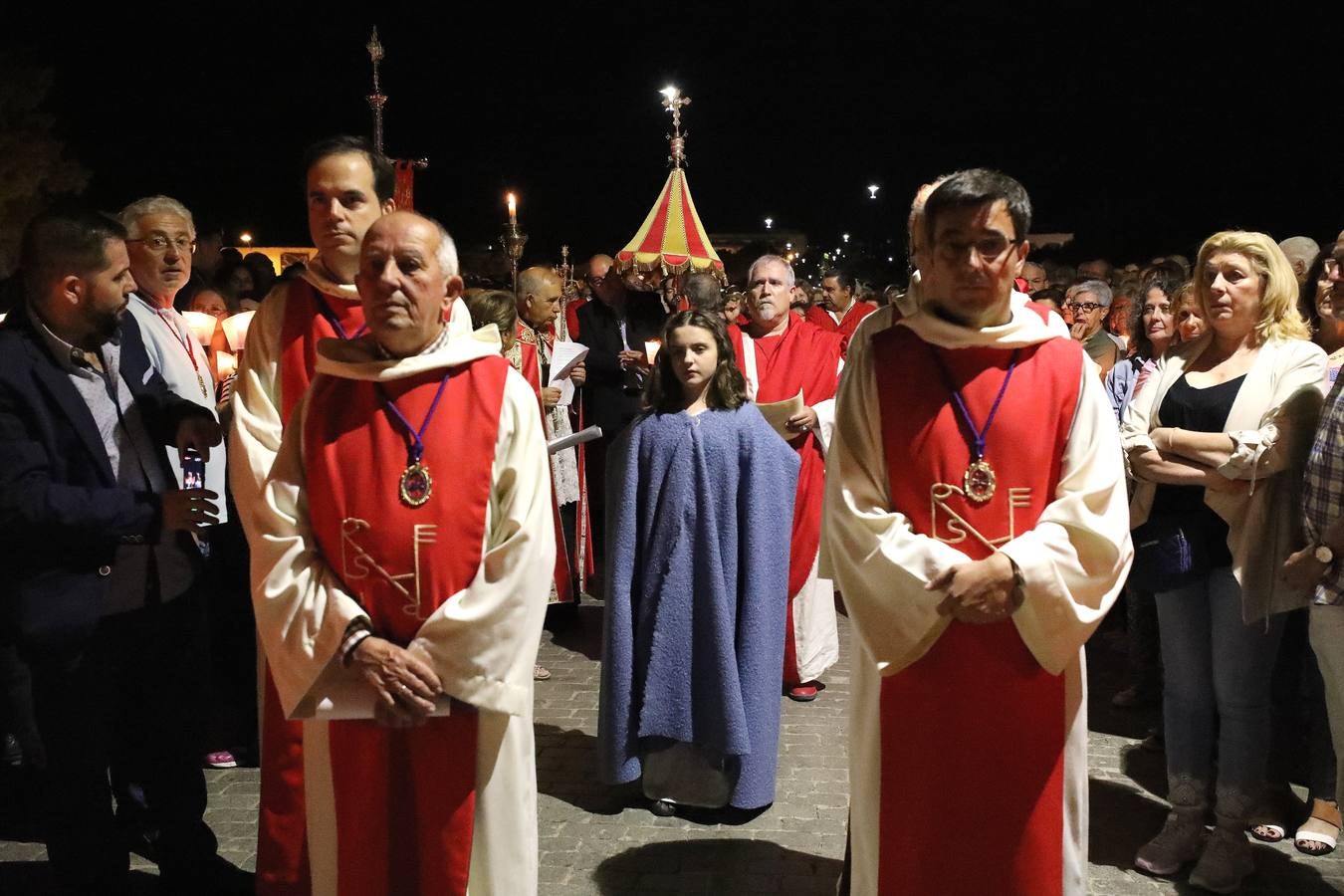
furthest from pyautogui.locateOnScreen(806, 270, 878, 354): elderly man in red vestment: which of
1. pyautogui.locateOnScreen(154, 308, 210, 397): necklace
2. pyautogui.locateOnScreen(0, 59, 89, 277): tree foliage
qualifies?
pyautogui.locateOnScreen(0, 59, 89, 277): tree foliage

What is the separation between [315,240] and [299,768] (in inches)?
66.0

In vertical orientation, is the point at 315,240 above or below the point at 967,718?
above

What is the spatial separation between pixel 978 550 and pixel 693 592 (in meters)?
1.88

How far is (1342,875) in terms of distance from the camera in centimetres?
409

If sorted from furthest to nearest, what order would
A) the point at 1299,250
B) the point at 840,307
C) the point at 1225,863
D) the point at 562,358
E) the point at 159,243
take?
1. the point at 840,307
2. the point at 562,358
3. the point at 1299,250
4. the point at 159,243
5. the point at 1225,863

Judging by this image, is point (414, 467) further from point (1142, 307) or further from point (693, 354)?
point (1142, 307)

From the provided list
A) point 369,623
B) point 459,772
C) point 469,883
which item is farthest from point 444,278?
point 469,883

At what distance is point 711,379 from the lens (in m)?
4.75

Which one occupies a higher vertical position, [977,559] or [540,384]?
[540,384]

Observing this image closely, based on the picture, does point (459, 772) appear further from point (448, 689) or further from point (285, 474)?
point (285, 474)

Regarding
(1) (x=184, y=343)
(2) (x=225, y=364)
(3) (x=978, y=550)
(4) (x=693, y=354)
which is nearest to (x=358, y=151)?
(1) (x=184, y=343)

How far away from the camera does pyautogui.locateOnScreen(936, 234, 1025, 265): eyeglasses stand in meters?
2.85

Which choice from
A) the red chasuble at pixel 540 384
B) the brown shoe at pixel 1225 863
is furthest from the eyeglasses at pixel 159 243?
the brown shoe at pixel 1225 863

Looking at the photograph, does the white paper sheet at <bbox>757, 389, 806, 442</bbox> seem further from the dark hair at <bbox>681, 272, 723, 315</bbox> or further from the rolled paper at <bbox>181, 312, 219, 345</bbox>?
the rolled paper at <bbox>181, 312, 219, 345</bbox>
